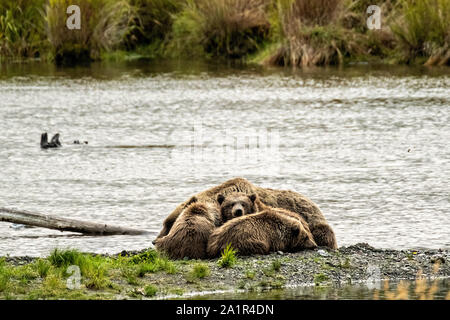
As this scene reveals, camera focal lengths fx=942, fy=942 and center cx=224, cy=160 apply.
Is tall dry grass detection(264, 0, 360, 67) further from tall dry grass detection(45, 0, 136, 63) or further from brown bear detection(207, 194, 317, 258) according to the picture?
brown bear detection(207, 194, 317, 258)

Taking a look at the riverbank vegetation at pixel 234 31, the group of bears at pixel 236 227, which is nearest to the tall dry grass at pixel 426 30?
the riverbank vegetation at pixel 234 31

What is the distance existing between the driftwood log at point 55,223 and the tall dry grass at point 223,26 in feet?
94.3

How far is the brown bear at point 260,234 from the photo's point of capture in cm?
966

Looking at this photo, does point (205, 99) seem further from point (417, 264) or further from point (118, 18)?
point (417, 264)

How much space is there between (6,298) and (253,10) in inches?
1314

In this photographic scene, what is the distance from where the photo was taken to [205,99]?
93.5ft

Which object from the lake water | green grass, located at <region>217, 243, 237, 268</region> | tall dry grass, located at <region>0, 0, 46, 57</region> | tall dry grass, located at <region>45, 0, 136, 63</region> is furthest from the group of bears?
tall dry grass, located at <region>0, 0, 46, 57</region>

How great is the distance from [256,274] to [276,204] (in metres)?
1.76

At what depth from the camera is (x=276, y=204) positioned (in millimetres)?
10586

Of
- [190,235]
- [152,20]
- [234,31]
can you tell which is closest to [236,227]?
[190,235]

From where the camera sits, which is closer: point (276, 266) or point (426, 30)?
point (276, 266)

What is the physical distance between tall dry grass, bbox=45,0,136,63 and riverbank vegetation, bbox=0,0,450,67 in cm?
4

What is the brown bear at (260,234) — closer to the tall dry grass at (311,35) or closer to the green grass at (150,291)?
the green grass at (150,291)

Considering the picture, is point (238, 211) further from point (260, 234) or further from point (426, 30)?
point (426, 30)
